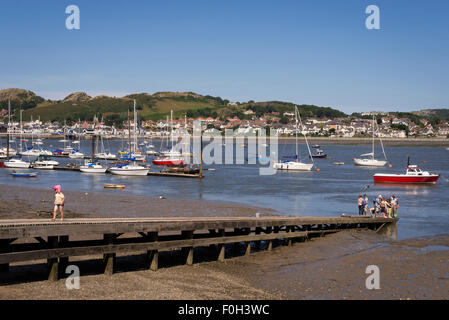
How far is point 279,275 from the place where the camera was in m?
20.5

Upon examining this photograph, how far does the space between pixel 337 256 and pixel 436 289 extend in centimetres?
618

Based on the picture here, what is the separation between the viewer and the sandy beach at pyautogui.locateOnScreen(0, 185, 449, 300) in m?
16.7

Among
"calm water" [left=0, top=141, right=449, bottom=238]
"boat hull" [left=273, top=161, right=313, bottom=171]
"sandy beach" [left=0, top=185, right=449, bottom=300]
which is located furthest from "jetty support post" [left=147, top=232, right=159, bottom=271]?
"boat hull" [left=273, top=161, right=313, bottom=171]

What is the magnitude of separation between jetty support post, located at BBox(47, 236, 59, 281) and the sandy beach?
0.27m

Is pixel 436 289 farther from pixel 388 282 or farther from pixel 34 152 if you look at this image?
pixel 34 152

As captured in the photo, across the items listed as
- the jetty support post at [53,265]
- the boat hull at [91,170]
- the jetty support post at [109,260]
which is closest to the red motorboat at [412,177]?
the boat hull at [91,170]

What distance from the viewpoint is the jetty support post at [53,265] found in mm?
17016

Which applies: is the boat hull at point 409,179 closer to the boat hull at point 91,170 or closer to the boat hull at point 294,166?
the boat hull at point 294,166

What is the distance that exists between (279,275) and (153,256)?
5275mm

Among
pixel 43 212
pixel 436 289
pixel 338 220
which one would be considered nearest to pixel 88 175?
pixel 43 212

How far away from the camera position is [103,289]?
1664 cm

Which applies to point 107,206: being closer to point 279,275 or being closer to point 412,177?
point 279,275

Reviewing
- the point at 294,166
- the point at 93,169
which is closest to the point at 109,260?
the point at 93,169

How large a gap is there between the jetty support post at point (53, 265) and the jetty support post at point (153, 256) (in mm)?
3874
